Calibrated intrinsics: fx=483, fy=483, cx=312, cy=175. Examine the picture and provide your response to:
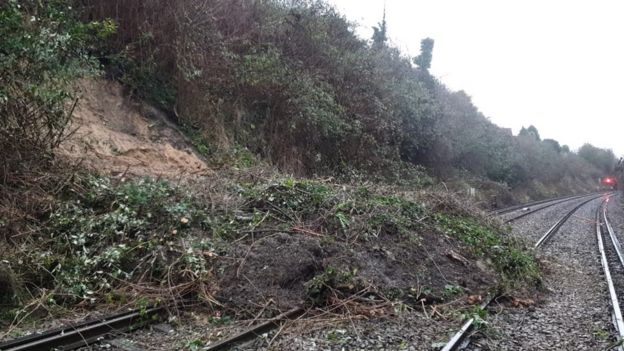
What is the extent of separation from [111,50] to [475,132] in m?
24.6

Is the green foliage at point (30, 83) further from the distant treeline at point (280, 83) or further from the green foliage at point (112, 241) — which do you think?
the distant treeline at point (280, 83)

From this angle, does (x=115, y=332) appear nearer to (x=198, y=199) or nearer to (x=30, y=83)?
(x=198, y=199)

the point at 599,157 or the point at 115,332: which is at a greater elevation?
the point at 599,157

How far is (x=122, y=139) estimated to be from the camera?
11.0m

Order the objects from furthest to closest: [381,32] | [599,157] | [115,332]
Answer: [599,157] < [381,32] < [115,332]

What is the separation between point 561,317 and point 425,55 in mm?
32957

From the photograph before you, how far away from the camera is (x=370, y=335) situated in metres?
5.91

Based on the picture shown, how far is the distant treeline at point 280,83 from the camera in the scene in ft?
40.6

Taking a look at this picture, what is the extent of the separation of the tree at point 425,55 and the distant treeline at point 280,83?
9399 millimetres

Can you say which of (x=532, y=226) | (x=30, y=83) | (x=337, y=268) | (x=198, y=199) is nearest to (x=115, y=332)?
(x=337, y=268)

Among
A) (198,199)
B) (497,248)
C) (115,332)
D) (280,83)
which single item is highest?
(280,83)

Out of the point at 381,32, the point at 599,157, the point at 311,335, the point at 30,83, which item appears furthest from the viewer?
the point at 599,157

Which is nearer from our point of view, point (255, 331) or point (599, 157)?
point (255, 331)

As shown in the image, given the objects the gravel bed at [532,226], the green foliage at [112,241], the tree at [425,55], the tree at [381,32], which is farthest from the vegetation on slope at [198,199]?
the tree at [425,55]
